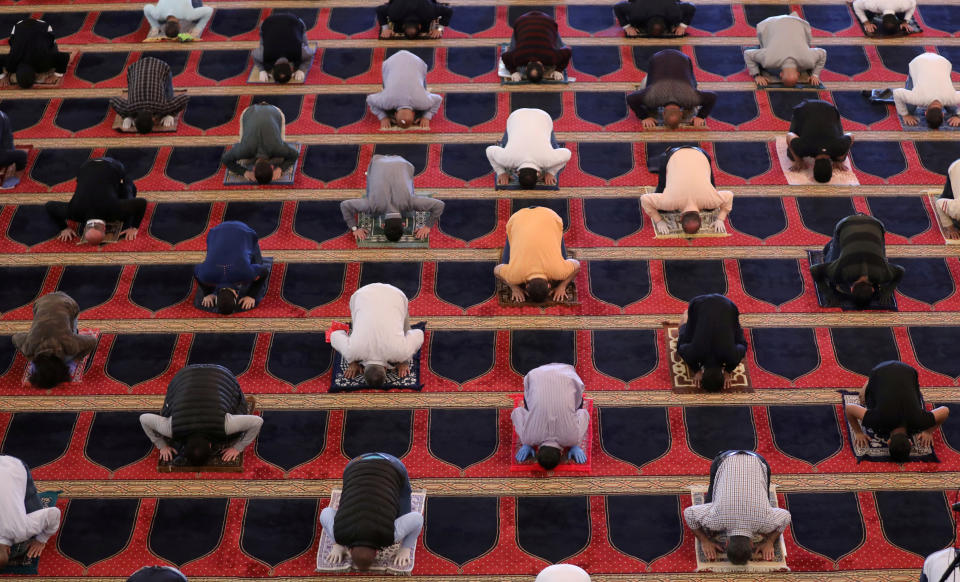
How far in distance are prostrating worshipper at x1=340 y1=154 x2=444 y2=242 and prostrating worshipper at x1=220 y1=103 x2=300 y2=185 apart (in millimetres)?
689

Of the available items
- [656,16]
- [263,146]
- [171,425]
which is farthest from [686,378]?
[656,16]

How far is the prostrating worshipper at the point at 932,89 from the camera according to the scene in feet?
26.9

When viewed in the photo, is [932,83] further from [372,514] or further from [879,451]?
[372,514]

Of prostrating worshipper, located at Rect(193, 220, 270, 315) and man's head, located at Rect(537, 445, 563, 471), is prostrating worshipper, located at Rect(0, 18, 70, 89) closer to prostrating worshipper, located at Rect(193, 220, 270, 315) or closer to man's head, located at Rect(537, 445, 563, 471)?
prostrating worshipper, located at Rect(193, 220, 270, 315)

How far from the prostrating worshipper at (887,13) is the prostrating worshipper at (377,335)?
4.49m

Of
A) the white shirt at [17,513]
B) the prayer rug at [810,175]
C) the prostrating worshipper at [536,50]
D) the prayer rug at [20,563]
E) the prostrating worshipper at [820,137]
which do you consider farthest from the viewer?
the prostrating worshipper at [536,50]

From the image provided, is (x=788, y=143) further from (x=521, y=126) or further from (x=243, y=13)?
(x=243, y=13)

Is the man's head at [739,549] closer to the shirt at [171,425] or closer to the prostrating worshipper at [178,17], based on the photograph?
the shirt at [171,425]

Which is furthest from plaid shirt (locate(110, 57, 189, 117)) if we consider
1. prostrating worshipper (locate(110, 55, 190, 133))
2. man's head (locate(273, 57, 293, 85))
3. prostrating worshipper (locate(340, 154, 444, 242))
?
prostrating worshipper (locate(340, 154, 444, 242))

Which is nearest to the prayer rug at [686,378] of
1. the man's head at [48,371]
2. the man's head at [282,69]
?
the man's head at [48,371]

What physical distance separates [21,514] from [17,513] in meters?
0.02

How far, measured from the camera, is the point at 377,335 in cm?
661

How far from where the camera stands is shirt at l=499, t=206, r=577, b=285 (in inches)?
274

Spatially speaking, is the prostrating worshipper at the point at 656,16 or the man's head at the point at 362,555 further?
the prostrating worshipper at the point at 656,16
